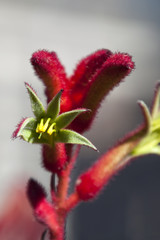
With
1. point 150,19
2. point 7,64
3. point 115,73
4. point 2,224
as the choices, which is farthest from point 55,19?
point 115,73

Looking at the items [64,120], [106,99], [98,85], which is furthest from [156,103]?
[106,99]

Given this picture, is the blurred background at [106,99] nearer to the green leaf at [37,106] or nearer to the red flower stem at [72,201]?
the red flower stem at [72,201]

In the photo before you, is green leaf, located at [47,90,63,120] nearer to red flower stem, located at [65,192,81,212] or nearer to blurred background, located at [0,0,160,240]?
red flower stem, located at [65,192,81,212]

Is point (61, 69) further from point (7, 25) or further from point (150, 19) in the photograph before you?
point (150, 19)

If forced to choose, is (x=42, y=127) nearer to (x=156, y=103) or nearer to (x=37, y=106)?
(x=37, y=106)

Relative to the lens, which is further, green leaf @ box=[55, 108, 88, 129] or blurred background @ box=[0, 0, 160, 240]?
blurred background @ box=[0, 0, 160, 240]

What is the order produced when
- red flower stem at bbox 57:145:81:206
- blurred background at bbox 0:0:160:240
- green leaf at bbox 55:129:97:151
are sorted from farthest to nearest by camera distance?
1. blurred background at bbox 0:0:160:240
2. red flower stem at bbox 57:145:81:206
3. green leaf at bbox 55:129:97:151

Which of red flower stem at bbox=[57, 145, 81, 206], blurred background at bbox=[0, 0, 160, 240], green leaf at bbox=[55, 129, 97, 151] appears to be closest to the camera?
green leaf at bbox=[55, 129, 97, 151]

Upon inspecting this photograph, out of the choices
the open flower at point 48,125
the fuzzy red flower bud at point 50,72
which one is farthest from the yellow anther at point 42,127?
the fuzzy red flower bud at point 50,72

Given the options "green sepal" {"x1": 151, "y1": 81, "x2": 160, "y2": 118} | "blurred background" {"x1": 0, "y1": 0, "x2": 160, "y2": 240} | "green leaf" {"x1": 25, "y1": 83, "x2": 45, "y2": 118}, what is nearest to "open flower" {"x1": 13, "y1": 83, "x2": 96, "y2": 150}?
"green leaf" {"x1": 25, "y1": 83, "x2": 45, "y2": 118}
